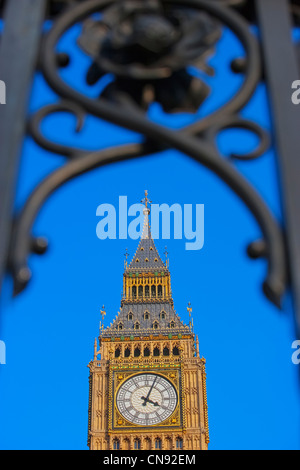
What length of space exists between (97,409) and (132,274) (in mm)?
11329

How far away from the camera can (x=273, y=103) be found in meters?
2.24

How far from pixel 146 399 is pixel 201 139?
50.5 meters

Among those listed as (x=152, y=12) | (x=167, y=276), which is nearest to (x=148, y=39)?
(x=152, y=12)

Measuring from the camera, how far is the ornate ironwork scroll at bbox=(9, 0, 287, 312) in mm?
1949

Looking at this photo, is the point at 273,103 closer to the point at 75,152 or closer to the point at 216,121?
the point at 216,121

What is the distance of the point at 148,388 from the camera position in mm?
51688

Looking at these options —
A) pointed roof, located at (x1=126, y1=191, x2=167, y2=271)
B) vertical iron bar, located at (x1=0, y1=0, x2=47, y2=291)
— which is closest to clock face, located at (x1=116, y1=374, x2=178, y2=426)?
pointed roof, located at (x1=126, y1=191, x2=167, y2=271)

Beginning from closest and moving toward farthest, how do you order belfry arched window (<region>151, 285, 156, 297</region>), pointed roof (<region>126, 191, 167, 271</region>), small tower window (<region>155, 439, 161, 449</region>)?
small tower window (<region>155, 439, 161, 449</region>)
belfry arched window (<region>151, 285, 156, 297</region>)
pointed roof (<region>126, 191, 167, 271</region>)

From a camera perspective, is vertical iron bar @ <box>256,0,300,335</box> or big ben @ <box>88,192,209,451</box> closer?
vertical iron bar @ <box>256,0,300,335</box>

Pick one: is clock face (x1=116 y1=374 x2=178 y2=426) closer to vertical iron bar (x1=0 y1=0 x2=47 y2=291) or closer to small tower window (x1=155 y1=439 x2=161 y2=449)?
small tower window (x1=155 y1=439 x2=161 y2=449)

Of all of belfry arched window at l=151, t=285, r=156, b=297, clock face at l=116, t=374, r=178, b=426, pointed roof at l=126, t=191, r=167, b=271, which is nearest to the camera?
clock face at l=116, t=374, r=178, b=426

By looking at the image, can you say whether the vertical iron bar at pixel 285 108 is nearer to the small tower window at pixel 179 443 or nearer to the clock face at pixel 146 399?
the small tower window at pixel 179 443

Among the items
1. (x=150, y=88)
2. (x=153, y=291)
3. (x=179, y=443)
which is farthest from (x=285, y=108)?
(x=153, y=291)

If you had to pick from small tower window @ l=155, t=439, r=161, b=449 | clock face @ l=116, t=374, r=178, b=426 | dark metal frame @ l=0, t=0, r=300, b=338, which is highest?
clock face @ l=116, t=374, r=178, b=426
